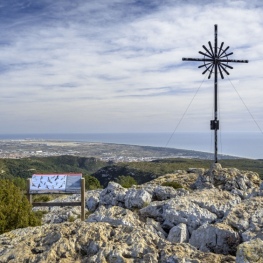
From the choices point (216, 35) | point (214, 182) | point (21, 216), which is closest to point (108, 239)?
point (21, 216)

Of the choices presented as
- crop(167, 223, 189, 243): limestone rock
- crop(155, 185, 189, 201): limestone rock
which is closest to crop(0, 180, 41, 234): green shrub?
crop(155, 185, 189, 201): limestone rock

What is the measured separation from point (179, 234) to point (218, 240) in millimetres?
1495

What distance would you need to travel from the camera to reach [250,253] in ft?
15.9

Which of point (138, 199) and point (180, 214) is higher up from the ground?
A: point (180, 214)

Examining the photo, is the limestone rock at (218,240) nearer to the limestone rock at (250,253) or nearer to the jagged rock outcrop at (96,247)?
the jagged rock outcrop at (96,247)

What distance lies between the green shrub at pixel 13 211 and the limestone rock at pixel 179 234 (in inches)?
224

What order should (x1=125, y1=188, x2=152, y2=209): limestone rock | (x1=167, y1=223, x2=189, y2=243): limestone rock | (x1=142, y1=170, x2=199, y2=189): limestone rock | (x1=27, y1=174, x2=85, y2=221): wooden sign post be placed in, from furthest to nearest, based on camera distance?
(x1=142, y1=170, x2=199, y2=189): limestone rock < (x1=27, y1=174, x2=85, y2=221): wooden sign post < (x1=125, y1=188, x2=152, y2=209): limestone rock < (x1=167, y1=223, x2=189, y2=243): limestone rock

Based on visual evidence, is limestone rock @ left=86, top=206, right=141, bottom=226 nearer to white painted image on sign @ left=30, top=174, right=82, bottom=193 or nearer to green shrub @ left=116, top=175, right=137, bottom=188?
white painted image on sign @ left=30, top=174, right=82, bottom=193

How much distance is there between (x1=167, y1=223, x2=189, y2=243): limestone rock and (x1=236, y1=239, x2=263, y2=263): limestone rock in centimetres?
337

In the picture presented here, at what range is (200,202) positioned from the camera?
1059 centimetres

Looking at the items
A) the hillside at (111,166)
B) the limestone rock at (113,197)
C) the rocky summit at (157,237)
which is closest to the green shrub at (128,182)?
the limestone rock at (113,197)

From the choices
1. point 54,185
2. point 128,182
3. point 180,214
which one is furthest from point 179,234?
point 128,182

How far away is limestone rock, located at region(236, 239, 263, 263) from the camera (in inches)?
188

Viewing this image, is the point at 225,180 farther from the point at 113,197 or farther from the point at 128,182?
the point at 128,182
